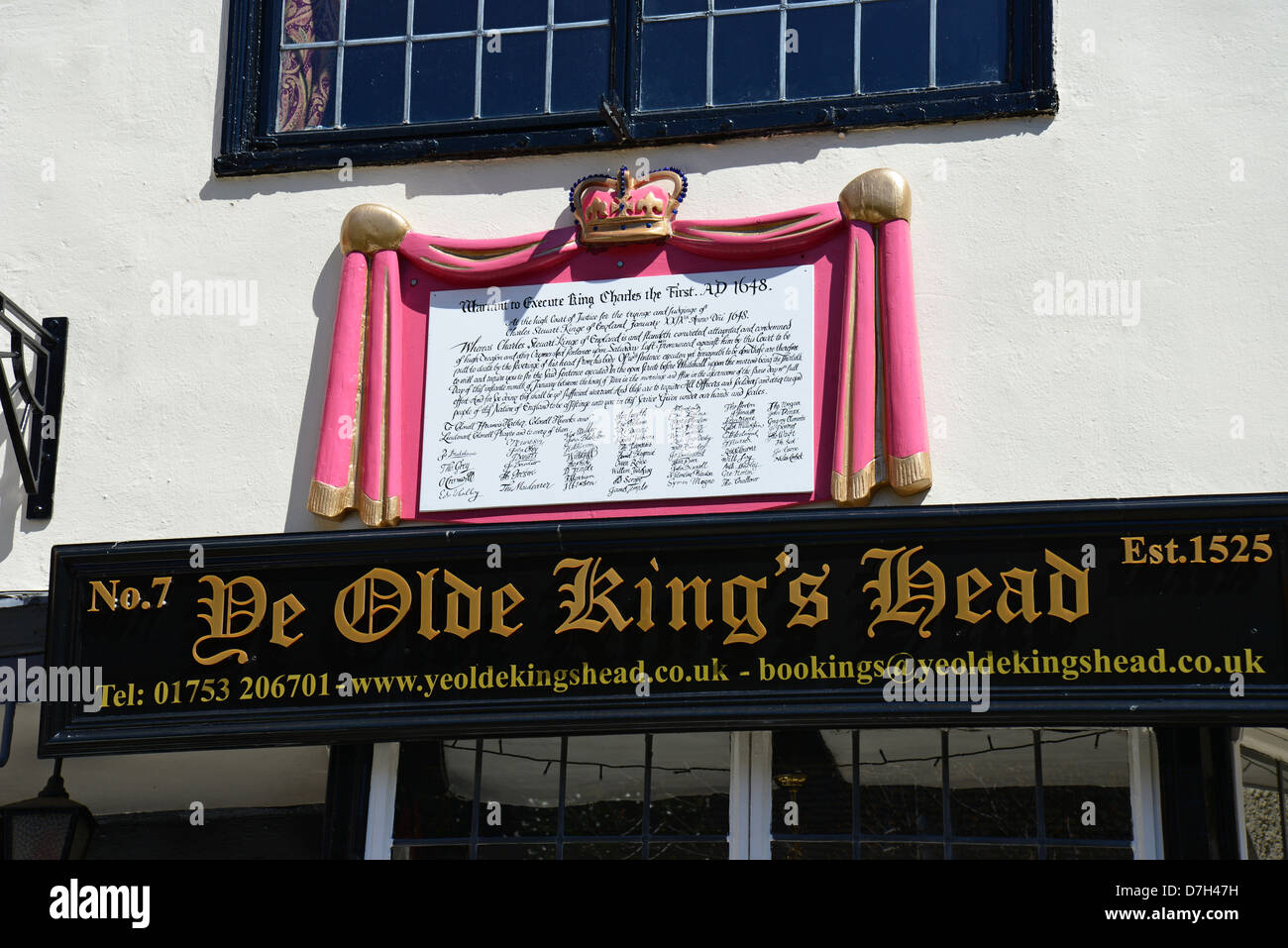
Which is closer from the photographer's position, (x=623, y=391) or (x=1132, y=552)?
(x=1132, y=552)

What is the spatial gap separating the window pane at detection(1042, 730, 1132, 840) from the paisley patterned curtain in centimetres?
427

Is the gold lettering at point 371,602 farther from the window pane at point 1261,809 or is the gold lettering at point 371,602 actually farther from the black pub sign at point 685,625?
the window pane at point 1261,809

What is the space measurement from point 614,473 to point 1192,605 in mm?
2307

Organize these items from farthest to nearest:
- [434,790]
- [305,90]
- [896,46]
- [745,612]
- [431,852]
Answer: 1. [305,90]
2. [896,46]
3. [434,790]
4. [431,852]
5. [745,612]

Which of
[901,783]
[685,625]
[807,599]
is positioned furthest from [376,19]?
[901,783]

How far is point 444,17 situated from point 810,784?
3827 mm

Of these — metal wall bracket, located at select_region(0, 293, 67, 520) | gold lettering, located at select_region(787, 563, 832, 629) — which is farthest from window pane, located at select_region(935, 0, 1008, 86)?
metal wall bracket, located at select_region(0, 293, 67, 520)

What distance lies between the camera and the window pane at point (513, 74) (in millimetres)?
8242

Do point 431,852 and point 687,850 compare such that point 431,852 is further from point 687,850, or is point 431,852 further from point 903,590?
point 903,590

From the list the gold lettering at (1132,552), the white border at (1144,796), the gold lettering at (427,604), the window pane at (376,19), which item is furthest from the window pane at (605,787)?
the window pane at (376,19)

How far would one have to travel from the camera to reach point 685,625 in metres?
7.15

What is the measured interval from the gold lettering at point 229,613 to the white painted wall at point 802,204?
40 cm
